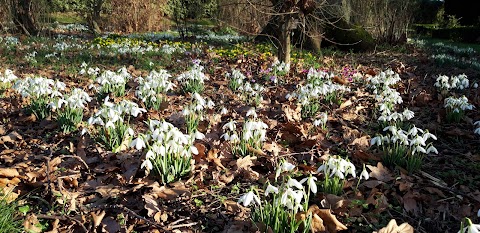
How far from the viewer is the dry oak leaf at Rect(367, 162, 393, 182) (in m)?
2.76

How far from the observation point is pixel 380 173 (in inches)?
111

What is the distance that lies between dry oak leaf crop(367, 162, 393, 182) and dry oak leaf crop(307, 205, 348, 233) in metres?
0.76

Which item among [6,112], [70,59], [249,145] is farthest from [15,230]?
[70,59]

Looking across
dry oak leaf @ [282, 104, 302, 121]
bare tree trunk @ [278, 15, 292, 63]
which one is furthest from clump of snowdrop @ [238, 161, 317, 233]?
bare tree trunk @ [278, 15, 292, 63]

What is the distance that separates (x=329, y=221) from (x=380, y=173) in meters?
0.86

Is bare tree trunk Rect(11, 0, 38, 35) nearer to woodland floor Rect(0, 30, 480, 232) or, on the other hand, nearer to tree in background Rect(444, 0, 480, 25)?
woodland floor Rect(0, 30, 480, 232)

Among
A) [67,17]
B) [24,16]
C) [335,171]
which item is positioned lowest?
[335,171]

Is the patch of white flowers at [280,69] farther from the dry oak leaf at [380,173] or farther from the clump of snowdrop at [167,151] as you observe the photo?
the clump of snowdrop at [167,151]

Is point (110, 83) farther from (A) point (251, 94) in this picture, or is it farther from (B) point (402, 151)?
(B) point (402, 151)

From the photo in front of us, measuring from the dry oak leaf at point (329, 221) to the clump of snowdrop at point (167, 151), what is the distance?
0.87 m

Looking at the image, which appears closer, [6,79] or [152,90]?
[152,90]

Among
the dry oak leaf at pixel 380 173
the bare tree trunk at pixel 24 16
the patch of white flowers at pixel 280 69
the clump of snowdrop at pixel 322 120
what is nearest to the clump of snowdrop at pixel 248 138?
the clump of snowdrop at pixel 322 120

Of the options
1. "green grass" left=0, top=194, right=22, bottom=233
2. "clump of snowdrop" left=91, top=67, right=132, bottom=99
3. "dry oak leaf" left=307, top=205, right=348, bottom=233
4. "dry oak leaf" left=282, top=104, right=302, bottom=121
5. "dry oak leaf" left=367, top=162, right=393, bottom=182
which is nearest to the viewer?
"green grass" left=0, top=194, right=22, bottom=233

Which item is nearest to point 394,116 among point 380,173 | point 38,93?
point 380,173
